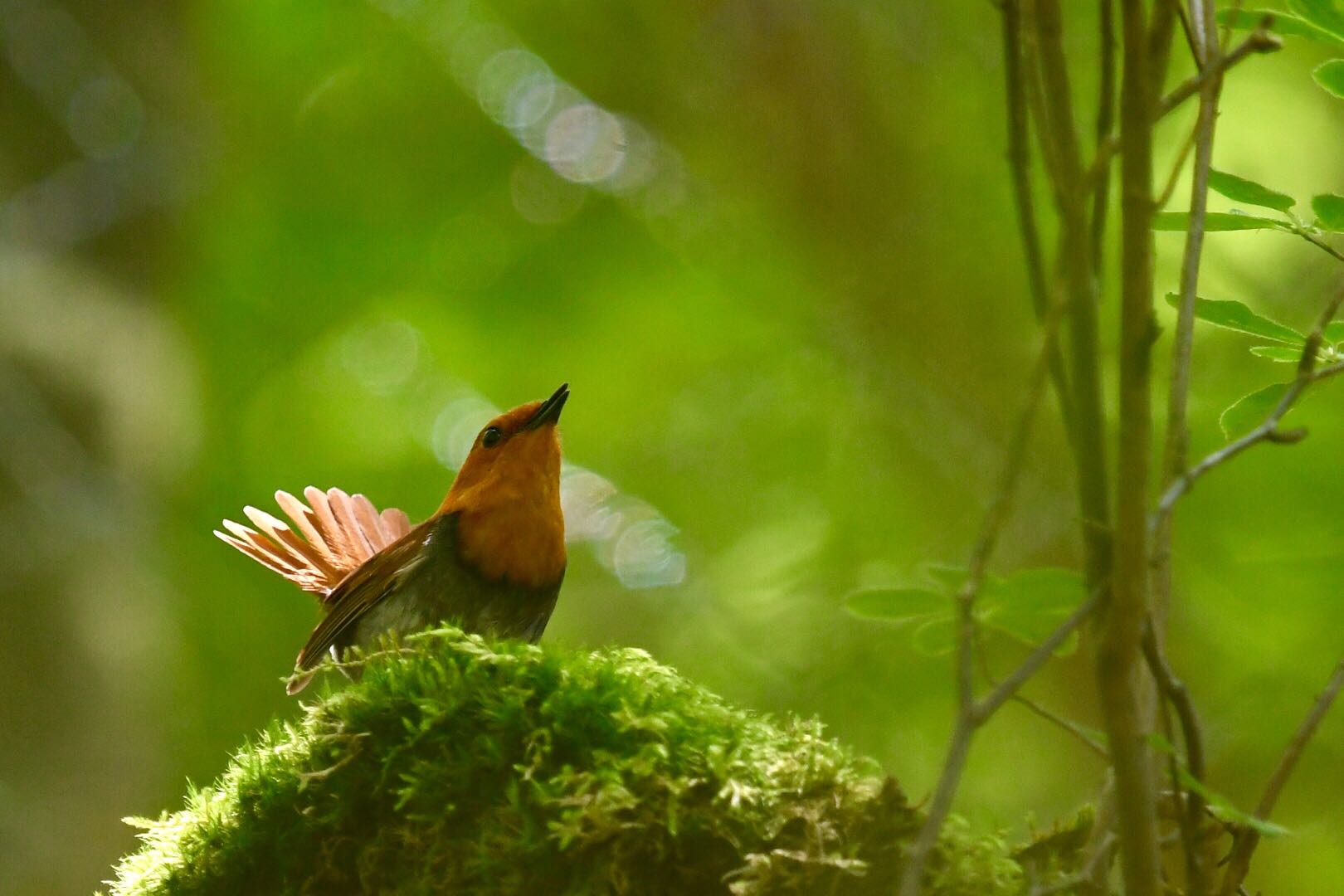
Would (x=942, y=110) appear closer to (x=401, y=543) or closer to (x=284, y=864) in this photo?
(x=401, y=543)

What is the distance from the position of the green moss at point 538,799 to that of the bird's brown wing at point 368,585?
81cm

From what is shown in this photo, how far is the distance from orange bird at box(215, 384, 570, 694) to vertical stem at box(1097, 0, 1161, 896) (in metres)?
1.73

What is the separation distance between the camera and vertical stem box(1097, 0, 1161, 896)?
0.91 m

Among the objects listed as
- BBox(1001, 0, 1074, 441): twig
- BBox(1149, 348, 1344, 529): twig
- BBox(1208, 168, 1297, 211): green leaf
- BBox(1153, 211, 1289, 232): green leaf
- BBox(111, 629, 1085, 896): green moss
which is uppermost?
BBox(1208, 168, 1297, 211): green leaf

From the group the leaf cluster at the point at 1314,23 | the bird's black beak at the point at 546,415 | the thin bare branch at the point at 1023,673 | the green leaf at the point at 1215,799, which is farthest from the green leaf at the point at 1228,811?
the bird's black beak at the point at 546,415

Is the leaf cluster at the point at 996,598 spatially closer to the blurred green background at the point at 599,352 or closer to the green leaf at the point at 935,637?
the green leaf at the point at 935,637

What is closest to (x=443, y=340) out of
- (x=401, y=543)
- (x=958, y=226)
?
(x=958, y=226)

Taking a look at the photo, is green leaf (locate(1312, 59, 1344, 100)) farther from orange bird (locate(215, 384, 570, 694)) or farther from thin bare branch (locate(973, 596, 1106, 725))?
orange bird (locate(215, 384, 570, 694))

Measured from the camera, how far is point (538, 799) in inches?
53.7

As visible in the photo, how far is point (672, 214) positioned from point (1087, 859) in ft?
16.5

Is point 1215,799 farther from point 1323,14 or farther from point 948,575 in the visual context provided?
point 1323,14

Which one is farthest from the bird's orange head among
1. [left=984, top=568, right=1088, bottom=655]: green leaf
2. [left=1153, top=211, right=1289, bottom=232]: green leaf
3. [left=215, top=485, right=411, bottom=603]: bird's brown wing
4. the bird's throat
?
[left=1153, top=211, right=1289, bottom=232]: green leaf

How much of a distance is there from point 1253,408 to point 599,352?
15.7ft

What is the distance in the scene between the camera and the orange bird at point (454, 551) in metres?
2.57
